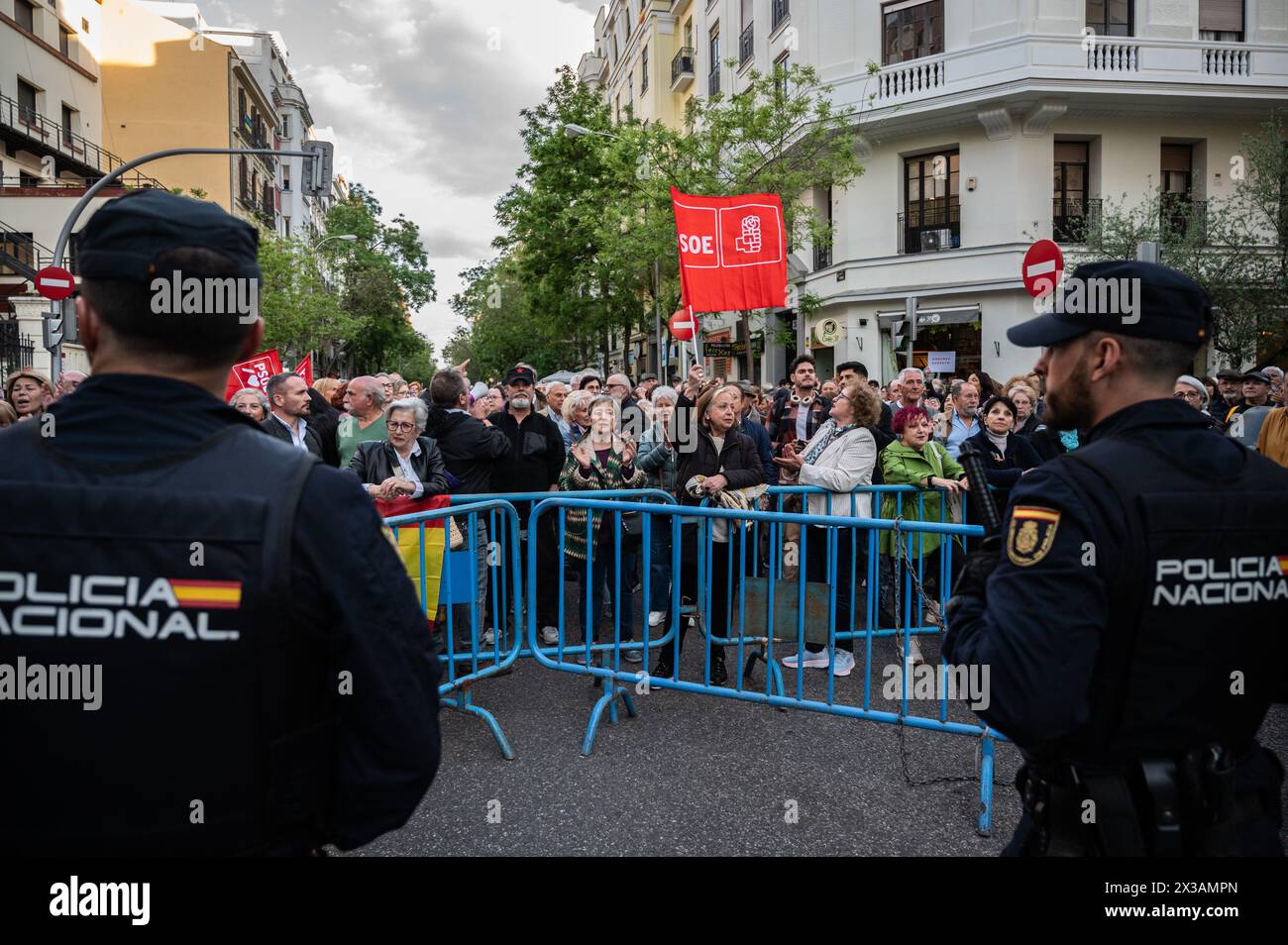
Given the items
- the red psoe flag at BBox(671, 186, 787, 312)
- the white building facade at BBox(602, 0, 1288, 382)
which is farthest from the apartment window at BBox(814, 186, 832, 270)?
the red psoe flag at BBox(671, 186, 787, 312)

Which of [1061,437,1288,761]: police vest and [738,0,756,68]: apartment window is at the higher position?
[738,0,756,68]: apartment window

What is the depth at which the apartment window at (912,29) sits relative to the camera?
22234 mm

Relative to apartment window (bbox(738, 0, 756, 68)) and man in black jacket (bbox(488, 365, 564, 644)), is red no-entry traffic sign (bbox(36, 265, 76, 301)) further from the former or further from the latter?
apartment window (bbox(738, 0, 756, 68))

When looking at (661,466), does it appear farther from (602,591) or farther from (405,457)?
(405,457)

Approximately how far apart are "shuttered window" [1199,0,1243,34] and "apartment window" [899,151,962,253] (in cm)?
628

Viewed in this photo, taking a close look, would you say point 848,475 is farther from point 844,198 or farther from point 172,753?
point 844,198

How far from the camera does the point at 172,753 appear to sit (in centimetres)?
144

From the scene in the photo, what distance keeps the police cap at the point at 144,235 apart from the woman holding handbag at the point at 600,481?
437cm

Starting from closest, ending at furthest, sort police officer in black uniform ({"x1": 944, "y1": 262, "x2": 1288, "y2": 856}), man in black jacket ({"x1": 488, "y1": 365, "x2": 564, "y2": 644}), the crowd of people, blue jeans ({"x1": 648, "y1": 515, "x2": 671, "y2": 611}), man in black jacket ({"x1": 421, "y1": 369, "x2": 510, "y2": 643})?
police officer in black uniform ({"x1": 944, "y1": 262, "x2": 1288, "y2": 856})
the crowd of people
blue jeans ({"x1": 648, "y1": 515, "x2": 671, "y2": 611})
man in black jacket ({"x1": 421, "y1": 369, "x2": 510, "y2": 643})
man in black jacket ({"x1": 488, "y1": 365, "x2": 564, "y2": 644})

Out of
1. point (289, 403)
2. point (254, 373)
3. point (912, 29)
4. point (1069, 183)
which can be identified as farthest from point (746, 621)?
point (912, 29)

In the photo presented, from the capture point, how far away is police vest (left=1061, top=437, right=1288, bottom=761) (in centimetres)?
180

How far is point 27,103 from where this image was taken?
96.7 feet

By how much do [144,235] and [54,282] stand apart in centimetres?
1374
